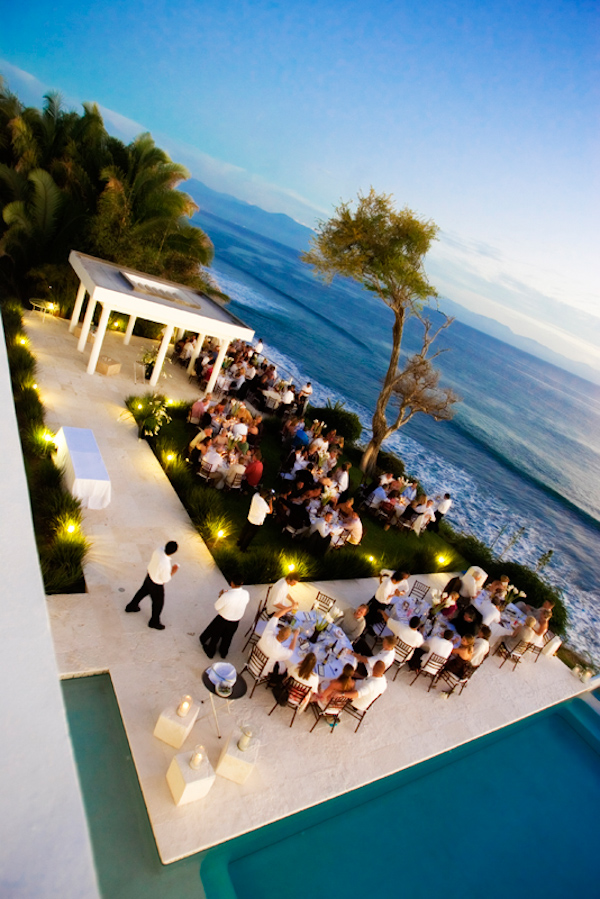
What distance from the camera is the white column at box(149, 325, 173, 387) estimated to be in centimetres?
1539

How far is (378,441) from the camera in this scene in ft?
60.9

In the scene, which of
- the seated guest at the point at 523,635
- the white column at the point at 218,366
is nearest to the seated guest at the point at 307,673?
the seated guest at the point at 523,635

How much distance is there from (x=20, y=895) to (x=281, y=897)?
509 cm

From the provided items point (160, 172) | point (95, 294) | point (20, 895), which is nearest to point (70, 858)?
point (20, 895)

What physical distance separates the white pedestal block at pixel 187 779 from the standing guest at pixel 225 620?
6.19 ft

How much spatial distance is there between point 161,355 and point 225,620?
34.2ft

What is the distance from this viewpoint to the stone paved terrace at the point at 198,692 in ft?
19.0

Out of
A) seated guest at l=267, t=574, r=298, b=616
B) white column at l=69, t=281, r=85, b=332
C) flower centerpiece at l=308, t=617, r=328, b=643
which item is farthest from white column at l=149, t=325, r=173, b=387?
flower centerpiece at l=308, t=617, r=328, b=643

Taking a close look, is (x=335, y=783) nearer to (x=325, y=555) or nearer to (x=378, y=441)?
(x=325, y=555)

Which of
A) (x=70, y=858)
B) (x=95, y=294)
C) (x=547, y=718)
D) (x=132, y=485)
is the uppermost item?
(x=70, y=858)

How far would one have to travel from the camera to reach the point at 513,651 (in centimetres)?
1095

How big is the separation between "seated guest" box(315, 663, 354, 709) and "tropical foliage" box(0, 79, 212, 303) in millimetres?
16281

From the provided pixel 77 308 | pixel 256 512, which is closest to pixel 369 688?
pixel 256 512

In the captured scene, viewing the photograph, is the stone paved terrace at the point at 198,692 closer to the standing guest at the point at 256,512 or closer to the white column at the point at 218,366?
the standing guest at the point at 256,512
